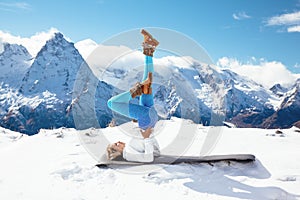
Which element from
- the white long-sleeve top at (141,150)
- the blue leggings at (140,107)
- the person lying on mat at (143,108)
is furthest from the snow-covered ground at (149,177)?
the blue leggings at (140,107)

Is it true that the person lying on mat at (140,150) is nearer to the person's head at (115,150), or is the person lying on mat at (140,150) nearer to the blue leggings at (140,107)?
the person's head at (115,150)

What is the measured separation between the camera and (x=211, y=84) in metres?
10.9

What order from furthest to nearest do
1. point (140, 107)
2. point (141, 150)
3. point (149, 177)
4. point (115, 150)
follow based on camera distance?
1. point (115, 150)
2. point (141, 150)
3. point (140, 107)
4. point (149, 177)

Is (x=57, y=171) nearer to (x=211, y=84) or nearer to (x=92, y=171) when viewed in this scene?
(x=92, y=171)

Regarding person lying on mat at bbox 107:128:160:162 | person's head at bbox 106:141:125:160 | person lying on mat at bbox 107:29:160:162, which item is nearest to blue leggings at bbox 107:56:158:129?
person lying on mat at bbox 107:29:160:162

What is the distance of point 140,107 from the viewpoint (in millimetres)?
7367

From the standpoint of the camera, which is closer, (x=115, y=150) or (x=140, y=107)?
(x=140, y=107)

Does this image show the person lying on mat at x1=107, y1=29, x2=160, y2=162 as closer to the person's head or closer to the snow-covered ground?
the person's head

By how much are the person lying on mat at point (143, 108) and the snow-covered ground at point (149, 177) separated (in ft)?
1.41

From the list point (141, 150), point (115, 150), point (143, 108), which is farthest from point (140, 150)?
point (143, 108)

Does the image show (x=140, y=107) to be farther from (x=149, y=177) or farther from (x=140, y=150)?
(x=149, y=177)

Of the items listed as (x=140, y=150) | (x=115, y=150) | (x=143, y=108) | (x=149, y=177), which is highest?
(x=143, y=108)

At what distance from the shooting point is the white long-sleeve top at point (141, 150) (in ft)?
24.5

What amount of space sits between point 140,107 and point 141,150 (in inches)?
41.9
